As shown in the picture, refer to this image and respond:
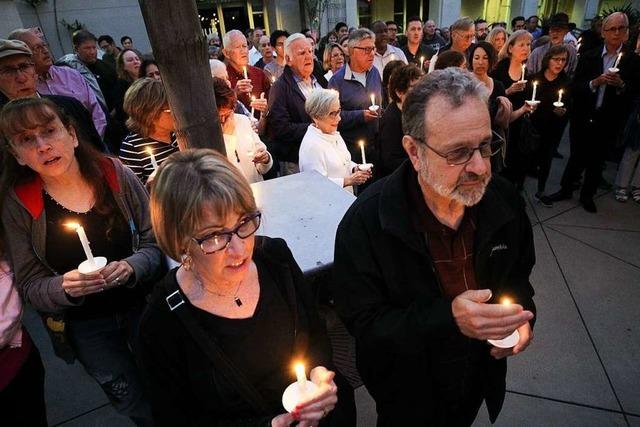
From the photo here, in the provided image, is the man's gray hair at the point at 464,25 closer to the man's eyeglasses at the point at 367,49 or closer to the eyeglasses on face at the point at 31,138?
the man's eyeglasses at the point at 367,49

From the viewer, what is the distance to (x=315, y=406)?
140cm

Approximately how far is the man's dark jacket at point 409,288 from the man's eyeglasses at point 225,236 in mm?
472

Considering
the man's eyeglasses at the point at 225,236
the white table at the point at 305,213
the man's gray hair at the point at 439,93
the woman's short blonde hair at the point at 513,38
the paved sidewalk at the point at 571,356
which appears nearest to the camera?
the man's eyeglasses at the point at 225,236

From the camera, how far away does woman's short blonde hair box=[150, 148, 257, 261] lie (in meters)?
1.41

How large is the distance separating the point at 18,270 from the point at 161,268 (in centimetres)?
67

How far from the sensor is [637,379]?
2.80 m

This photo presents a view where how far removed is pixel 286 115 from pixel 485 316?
Answer: 11.7 ft

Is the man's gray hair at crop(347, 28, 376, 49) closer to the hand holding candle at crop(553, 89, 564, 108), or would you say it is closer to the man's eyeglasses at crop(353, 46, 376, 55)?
the man's eyeglasses at crop(353, 46, 376, 55)

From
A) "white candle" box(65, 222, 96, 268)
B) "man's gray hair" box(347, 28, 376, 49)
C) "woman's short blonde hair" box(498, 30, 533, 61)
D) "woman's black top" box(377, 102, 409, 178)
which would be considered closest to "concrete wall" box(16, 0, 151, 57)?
"man's gray hair" box(347, 28, 376, 49)

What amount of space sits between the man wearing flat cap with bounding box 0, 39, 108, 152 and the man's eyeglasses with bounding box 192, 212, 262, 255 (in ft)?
7.70

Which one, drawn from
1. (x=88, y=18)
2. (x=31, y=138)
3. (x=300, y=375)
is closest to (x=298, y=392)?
(x=300, y=375)

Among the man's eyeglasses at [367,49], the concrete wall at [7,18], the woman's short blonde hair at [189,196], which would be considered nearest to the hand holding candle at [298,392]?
the woman's short blonde hair at [189,196]

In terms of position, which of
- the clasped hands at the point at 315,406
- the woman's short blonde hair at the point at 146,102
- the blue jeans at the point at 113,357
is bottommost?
the blue jeans at the point at 113,357

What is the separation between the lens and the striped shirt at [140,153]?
9.80 feet
